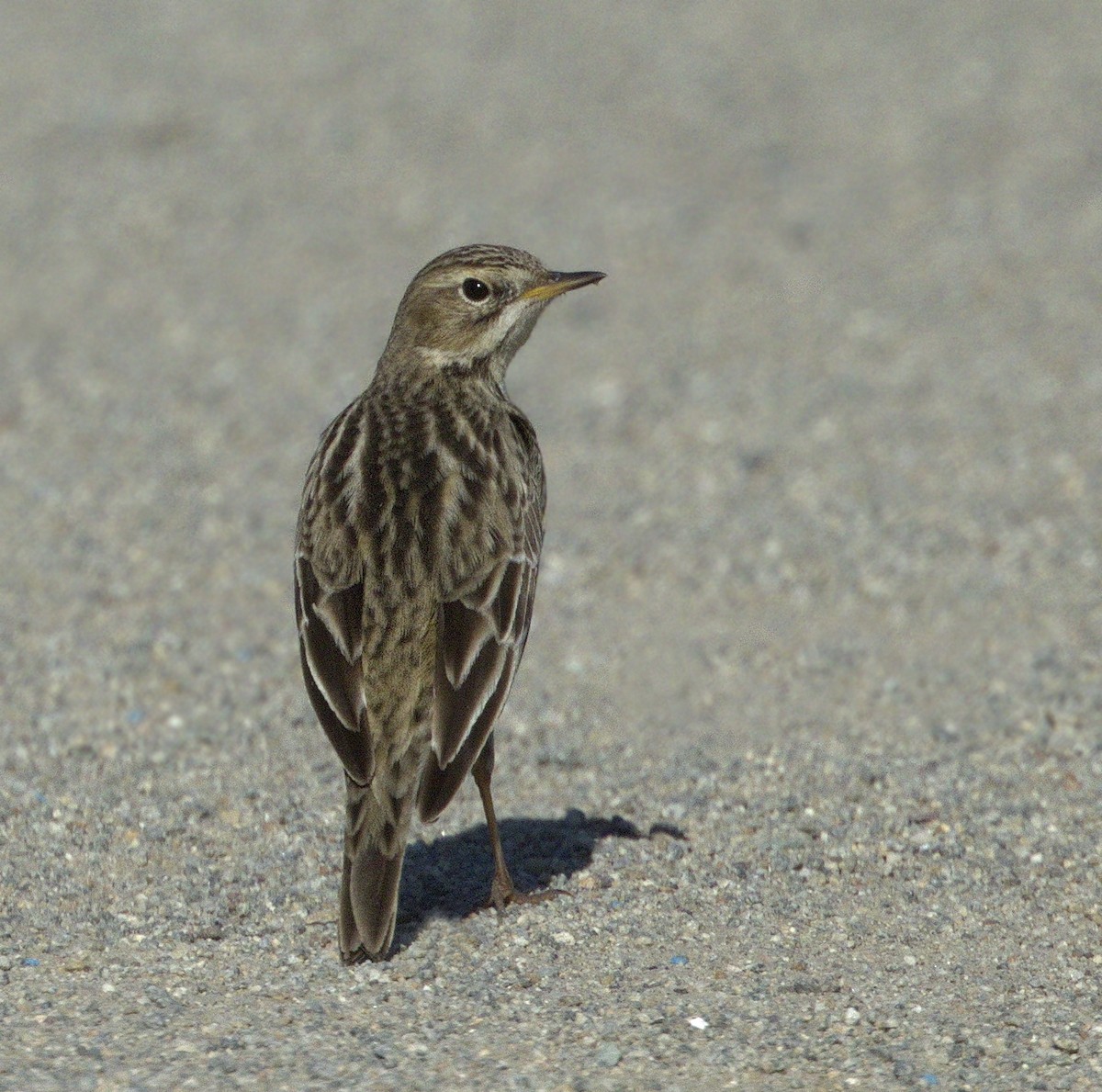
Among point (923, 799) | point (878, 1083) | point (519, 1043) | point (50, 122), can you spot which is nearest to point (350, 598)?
point (519, 1043)

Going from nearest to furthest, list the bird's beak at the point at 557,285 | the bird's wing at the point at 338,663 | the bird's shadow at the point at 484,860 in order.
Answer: the bird's wing at the point at 338,663
the bird's shadow at the point at 484,860
the bird's beak at the point at 557,285

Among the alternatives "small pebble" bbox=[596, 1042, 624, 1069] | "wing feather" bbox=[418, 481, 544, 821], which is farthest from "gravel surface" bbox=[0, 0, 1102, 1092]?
"wing feather" bbox=[418, 481, 544, 821]

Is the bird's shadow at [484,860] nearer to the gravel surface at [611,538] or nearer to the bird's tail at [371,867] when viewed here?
the gravel surface at [611,538]

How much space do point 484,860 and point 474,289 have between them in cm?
221

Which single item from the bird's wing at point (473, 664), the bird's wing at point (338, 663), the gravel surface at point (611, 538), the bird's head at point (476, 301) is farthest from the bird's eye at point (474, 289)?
the gravel surface at point (611, 538)

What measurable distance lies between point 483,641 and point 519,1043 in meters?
1.31

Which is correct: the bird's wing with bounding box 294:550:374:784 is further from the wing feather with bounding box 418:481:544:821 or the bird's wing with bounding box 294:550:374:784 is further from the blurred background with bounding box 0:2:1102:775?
the blurred background with bounding box 0:2:1102:775

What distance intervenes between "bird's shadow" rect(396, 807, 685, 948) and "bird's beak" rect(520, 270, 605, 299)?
208 cm

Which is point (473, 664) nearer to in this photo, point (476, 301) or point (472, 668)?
point (472, 668)

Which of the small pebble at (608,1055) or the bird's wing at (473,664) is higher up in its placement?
the bird's wing at (473,664)

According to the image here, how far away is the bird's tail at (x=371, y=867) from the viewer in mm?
6438

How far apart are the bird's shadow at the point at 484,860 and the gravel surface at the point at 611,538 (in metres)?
0.03

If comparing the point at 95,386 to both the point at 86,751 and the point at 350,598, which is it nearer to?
the point at 86,751

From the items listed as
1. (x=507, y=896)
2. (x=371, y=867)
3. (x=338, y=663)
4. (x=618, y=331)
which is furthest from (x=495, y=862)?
(x=618, y=331)
